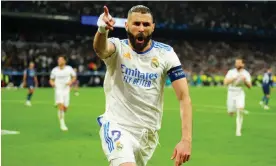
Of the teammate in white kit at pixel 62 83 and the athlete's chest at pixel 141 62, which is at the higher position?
the athlete's chest at pixel 141 62

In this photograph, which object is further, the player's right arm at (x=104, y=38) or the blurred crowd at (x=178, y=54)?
the blurred crowd at (x=178, y=54)

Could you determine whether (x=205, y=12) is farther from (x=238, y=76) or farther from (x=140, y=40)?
(x=140, y=40)

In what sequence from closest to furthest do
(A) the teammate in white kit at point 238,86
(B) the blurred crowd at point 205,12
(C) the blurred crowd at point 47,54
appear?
(A) the teammate in white kit at point 238,86 → (C) the blurred crowd at point 47,54 → (B) the blurred crowd at point 205,12

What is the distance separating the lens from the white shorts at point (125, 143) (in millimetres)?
5691

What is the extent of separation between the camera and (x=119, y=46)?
586 centimetres

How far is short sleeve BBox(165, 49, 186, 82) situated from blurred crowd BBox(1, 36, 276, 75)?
4285cm

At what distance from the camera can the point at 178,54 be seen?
6172 centimetres

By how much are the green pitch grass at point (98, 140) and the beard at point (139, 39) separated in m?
5.77

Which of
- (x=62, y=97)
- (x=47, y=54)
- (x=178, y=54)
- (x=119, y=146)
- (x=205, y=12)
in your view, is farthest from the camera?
(x=205, y=12)

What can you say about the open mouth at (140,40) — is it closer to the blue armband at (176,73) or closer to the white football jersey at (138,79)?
the white football jersey at (138,79)

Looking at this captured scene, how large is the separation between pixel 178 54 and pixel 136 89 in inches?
2209

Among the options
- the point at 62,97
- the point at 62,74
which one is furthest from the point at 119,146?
the point at 62,74

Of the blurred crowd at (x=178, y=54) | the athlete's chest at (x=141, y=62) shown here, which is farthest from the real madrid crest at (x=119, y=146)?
the blurred crowd at (x=178, y=54)

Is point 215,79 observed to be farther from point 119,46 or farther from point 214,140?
point 119,46
